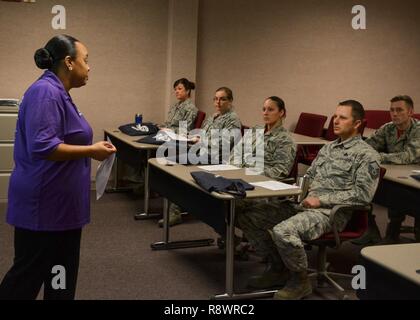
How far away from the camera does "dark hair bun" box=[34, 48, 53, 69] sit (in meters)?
2.22

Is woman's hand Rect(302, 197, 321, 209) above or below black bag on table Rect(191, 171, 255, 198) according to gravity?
below

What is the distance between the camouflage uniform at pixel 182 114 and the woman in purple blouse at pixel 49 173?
13.0ft

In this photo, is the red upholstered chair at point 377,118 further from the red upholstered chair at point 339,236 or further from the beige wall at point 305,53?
the red upholstered chair at point 339,236

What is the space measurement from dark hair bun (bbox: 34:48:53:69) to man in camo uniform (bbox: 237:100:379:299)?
1.64 m

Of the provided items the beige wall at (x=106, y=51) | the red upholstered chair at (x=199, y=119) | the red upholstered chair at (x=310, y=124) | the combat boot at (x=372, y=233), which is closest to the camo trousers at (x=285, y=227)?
the combat boot at (x=372, y=233)

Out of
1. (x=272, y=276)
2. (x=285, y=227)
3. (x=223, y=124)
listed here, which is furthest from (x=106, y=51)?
(x=285, y=227)

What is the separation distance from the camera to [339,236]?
130 inches

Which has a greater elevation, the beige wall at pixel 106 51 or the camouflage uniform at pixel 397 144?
the beige wall at pixel 106 51

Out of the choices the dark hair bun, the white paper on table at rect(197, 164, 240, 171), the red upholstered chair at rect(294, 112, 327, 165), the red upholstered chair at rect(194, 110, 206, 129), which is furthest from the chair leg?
the red upholstered chair at rect(194, 110, 206, 129)

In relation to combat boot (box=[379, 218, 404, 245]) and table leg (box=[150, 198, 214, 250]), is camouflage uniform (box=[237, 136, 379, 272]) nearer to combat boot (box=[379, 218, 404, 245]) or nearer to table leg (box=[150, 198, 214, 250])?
table leg (box=[150, 198, 214, 250])

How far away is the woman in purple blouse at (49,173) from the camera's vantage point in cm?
210

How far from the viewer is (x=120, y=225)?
196 inches

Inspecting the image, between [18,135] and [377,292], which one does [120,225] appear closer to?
[18,135]

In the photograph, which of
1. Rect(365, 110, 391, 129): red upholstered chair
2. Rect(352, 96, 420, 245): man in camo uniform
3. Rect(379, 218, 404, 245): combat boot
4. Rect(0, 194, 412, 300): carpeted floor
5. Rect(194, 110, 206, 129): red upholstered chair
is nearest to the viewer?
Rect(0, 194, 412, 300): carpeted floor
